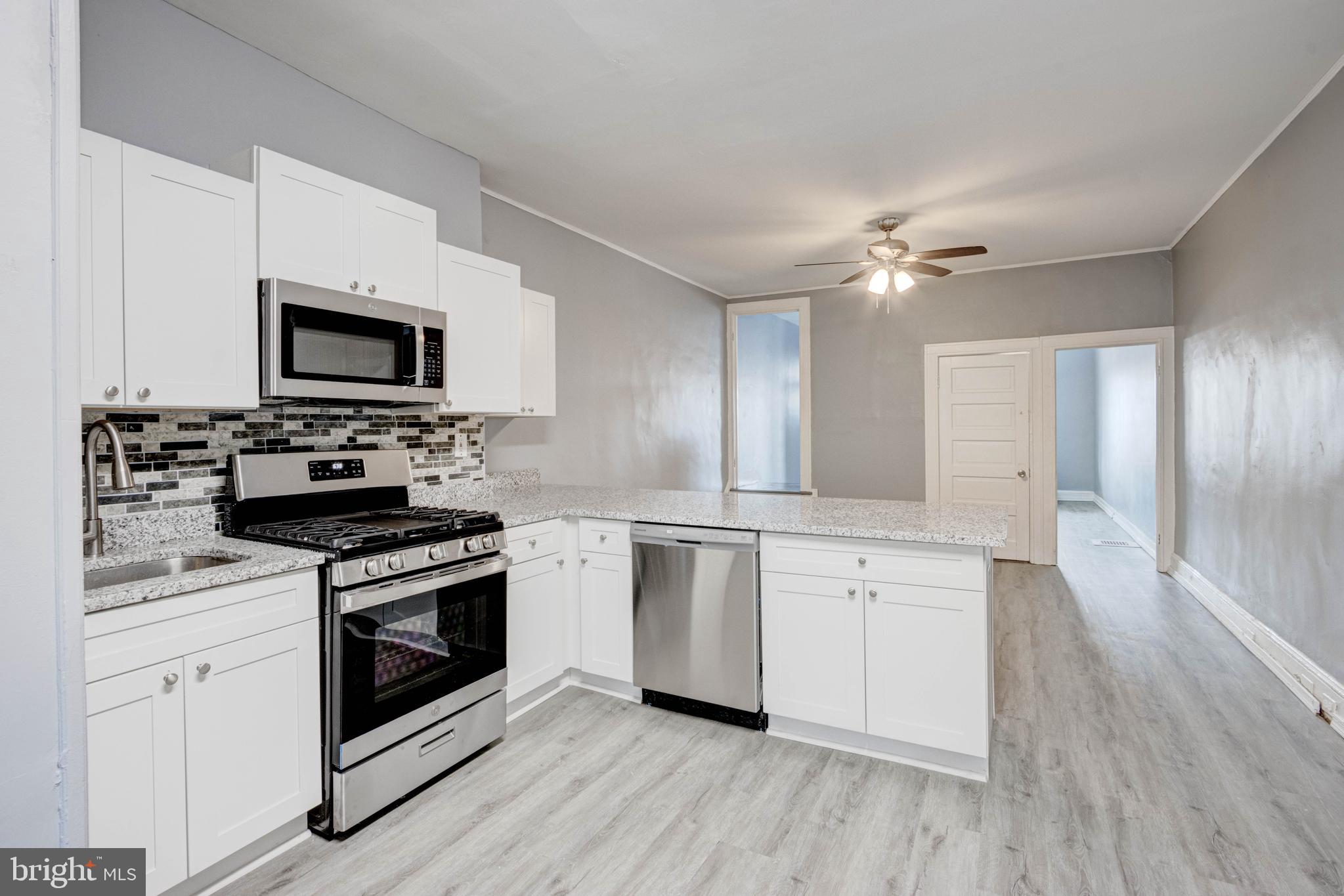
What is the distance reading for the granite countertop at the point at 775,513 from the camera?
231 centimetres

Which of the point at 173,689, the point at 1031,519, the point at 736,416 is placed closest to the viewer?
the point at 173,689

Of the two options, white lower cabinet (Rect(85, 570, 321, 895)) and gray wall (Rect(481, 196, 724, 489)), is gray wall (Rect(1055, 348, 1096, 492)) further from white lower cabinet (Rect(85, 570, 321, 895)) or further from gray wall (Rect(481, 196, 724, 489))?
white lower cabinet (Rect(85, 570, 321, 895))

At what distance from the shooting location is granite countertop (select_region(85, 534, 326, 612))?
152 cm

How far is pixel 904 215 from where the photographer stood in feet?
14.2

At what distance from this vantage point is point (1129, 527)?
766cm

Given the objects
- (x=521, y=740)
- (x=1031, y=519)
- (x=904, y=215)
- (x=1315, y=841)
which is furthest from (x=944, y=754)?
(x=1031, y=519)

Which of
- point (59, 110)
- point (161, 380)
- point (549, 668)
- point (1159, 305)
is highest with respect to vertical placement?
point (1159, 305)

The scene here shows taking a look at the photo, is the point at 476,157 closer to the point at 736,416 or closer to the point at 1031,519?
the point at 736,416

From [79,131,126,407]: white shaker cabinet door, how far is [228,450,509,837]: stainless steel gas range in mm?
546

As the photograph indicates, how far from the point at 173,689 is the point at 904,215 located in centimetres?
448

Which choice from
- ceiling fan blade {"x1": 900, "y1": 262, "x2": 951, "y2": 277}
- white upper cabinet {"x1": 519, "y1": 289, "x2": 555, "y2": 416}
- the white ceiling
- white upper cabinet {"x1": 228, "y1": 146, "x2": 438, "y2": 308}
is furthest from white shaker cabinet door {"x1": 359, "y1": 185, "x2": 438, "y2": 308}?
ceiling fan blade {"x1": 900, "y1": 262, "x2": 951, "y2": 277}

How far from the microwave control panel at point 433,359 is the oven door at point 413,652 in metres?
0.79

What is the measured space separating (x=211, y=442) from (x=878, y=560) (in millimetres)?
2418

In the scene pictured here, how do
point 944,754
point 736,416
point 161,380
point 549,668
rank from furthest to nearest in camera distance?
point 736,416 < point 549,668 < point 944,754 < point 161,380
